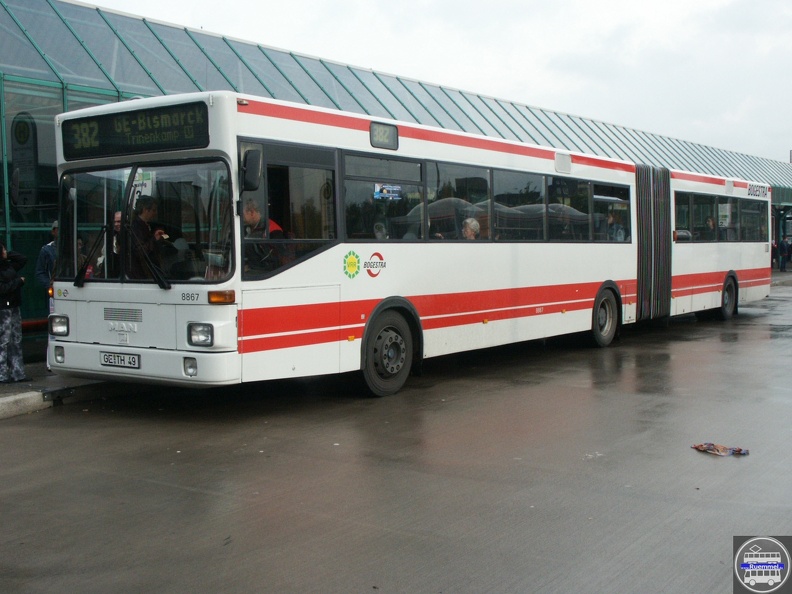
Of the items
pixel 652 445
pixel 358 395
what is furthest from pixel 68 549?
pixel 358 395

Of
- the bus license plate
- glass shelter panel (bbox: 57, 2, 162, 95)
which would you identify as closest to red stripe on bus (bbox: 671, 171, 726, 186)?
glass shelter panel (bbox: 57, 2, 162, 95)

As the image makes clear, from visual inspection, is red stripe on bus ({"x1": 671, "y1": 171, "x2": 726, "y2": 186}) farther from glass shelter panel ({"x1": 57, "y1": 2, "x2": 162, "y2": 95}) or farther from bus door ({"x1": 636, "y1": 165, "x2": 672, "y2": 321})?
glass shelter panel ({"x1": 57, "y1": 2, "x2": 162, "y2": 95})

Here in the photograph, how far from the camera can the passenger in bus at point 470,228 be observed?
11719 millimetres

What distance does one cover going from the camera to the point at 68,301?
9289 millimetres

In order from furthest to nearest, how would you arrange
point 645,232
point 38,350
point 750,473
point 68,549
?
point 645,232 → point 38,350 → point 750,473 → point 68,549

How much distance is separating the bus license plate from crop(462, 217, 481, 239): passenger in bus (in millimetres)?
4829

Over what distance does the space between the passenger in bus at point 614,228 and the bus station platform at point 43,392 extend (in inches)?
350

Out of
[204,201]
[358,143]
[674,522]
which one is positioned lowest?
[674,522]

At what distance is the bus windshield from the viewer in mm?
8422

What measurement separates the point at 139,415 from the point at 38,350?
16.2 ft

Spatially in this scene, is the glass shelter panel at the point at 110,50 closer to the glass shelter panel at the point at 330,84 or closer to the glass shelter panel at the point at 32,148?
the glass shelter panel at the point at 32,148

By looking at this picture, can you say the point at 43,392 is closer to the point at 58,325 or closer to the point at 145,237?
the point at 58,325

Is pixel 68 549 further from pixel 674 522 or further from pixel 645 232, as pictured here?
pixel 645 232

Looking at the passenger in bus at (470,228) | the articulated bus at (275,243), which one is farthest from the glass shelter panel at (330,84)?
the passenger in bus at (470,228)
